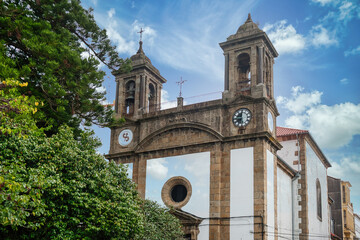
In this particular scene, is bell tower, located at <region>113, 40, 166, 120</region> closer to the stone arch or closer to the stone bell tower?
the stone bell tower

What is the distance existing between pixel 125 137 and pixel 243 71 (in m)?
8.75

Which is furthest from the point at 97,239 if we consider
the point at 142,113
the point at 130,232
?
the point at 142,113

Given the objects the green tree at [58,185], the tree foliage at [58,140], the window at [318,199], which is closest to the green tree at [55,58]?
the tree foliage at [58,140]

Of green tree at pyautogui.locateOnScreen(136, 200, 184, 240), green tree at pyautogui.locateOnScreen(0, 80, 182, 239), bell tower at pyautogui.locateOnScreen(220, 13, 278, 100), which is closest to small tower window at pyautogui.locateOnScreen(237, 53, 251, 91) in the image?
bell tower at pyautogui.locateOnScreen(220, 13, 278, 100)

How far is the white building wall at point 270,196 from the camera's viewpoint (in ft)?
76.8

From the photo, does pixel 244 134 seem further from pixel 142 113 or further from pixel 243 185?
pixel 142 113

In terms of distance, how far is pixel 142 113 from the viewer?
29391 mm

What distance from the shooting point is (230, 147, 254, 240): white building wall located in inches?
903

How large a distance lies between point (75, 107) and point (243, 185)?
959 cm

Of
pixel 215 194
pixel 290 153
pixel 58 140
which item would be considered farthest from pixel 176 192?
pixel 58 140

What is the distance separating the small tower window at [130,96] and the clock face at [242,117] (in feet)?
28.0

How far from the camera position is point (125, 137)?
29.2 metres

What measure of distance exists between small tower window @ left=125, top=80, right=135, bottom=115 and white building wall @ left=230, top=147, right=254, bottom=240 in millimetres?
9326

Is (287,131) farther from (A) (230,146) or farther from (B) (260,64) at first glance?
(A) (230,146)
